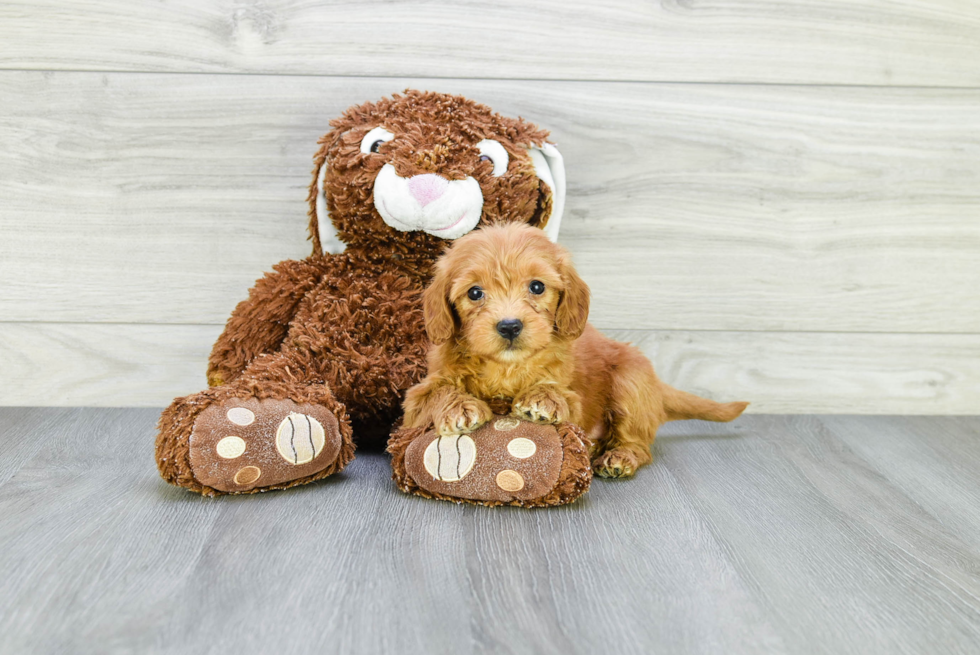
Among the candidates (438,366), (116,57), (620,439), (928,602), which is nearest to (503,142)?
(438,366)

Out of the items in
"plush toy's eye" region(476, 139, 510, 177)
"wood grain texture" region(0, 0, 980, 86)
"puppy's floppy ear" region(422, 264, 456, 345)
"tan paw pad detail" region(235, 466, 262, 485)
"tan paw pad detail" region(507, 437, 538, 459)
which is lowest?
"tan paw pad detail" region(235, 466, 262, 485)

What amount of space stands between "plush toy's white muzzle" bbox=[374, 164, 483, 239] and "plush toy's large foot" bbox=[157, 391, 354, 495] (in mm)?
365

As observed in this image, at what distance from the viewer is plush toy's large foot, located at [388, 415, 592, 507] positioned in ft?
3.92

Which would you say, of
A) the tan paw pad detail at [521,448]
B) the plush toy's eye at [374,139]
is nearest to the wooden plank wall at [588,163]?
the plush toy's eye at [374,139]

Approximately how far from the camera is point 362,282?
1.46 meters

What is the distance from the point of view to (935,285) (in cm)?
180

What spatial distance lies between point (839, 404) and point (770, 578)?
0.96 metres

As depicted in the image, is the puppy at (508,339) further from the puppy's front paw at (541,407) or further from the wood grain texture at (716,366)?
the wood grain texture at (716,366)

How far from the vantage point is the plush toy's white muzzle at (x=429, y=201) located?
1.35m

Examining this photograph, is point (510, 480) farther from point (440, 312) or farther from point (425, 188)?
point (425, 188)

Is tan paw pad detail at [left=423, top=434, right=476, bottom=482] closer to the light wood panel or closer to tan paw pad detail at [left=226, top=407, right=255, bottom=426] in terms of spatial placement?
tan paw pad detail at [left=226, top=407, right=255, bottom=426]

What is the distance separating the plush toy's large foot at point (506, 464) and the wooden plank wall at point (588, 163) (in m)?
0.63

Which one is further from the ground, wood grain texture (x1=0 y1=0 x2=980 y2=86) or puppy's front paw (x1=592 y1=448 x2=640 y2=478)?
wood grain texture (x1=0 y1=0 x2=980 y2=86)

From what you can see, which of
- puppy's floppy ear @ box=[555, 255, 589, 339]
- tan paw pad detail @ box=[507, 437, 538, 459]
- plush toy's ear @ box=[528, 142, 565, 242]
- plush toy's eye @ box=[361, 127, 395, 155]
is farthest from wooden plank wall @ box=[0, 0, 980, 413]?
tan paw pad detail @ box=[507, 437, 538, 459]
